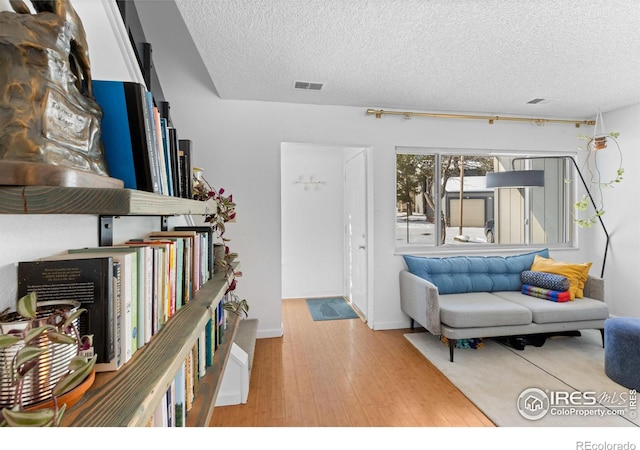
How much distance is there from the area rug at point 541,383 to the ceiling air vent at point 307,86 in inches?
105

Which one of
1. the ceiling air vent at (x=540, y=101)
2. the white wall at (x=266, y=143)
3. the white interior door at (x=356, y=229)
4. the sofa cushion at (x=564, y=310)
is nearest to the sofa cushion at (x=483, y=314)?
the sofa cushion at (x=564, y=310)

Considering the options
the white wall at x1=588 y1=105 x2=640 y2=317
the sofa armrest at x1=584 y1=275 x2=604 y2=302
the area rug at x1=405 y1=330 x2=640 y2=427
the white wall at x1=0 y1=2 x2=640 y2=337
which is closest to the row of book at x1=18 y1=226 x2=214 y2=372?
the area rug at x1=405 y1=330 x2=640 y2=427

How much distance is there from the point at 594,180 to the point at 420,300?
9.70 ft

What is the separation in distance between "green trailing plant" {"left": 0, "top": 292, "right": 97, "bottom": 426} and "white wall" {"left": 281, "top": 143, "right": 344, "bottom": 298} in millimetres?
4202

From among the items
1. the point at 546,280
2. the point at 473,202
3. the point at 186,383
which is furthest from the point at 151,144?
the point at 473,202

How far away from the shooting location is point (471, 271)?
3369 mm

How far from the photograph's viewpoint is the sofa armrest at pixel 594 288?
304cm

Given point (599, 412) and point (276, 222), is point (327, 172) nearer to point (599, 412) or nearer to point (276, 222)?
point (276, 222)

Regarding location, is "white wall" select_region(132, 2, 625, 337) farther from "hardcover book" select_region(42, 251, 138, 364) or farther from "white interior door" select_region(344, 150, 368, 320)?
"hardcover book" select_region(42, 251, 138, 364)

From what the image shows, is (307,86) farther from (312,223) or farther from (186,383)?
(186,383)

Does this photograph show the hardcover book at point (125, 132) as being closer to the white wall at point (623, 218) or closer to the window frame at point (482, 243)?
the window frame at point (482, 243)

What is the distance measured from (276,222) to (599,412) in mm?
2869

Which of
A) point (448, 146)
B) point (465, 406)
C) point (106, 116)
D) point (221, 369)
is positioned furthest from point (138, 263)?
point (448, 146)

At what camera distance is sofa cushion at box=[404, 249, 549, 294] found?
326cm
